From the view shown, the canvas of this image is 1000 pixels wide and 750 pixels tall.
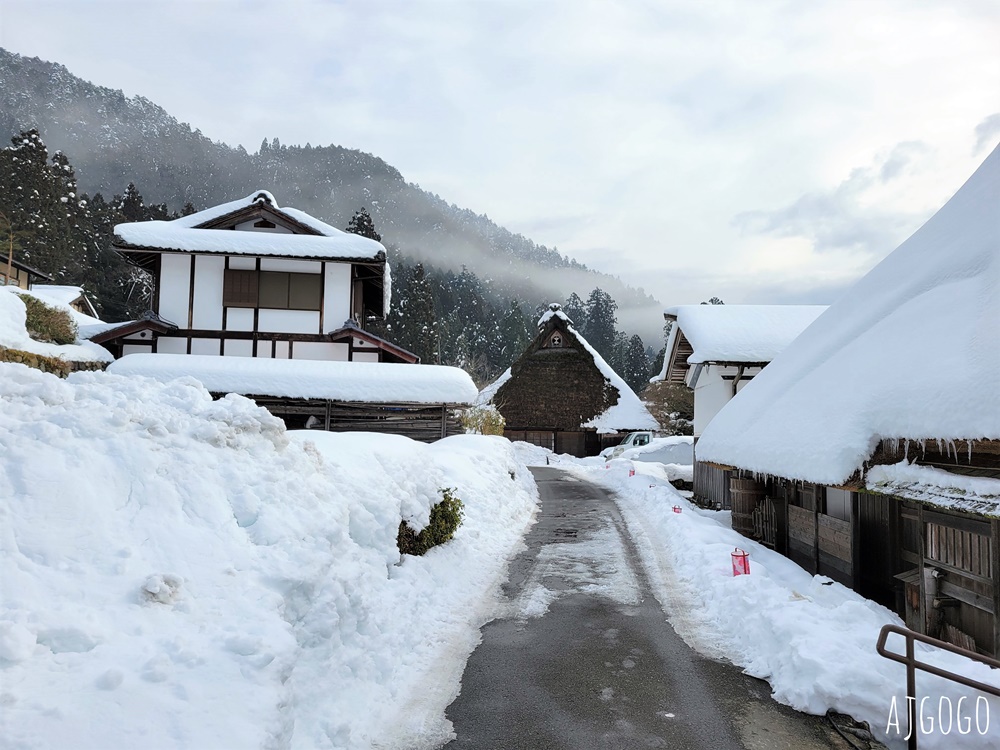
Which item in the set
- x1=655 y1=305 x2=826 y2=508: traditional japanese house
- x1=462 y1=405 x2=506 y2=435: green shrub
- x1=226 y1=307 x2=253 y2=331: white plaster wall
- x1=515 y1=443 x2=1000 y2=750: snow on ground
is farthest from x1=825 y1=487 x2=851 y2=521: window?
x1=226 y1=307 x2=253 y2=331: white plaster wall

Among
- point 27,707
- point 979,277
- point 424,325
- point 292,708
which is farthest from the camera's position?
point 424,325

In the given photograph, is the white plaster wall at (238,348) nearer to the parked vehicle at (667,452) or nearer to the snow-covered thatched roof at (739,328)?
the snow-covered thatched roof at (739,328)

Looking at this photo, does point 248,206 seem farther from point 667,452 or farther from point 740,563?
point 667,452

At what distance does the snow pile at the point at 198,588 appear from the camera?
3385mm

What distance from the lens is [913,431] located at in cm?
520

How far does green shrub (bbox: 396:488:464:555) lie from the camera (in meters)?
8.22

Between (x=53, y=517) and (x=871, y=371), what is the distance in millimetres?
7946

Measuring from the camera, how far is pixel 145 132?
502 feet

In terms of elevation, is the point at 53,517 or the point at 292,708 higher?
the point at 53,517

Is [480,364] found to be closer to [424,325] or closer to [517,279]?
[424,325]

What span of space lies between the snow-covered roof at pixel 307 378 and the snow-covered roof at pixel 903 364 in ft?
33.7

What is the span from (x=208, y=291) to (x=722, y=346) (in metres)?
17.9

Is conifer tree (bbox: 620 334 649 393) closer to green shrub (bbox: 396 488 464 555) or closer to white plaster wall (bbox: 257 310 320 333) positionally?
white plaster wall (bbox: 257 310 320 333)

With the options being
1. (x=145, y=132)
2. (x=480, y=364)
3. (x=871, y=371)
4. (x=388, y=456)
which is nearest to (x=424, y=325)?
(x=480, y=364)
